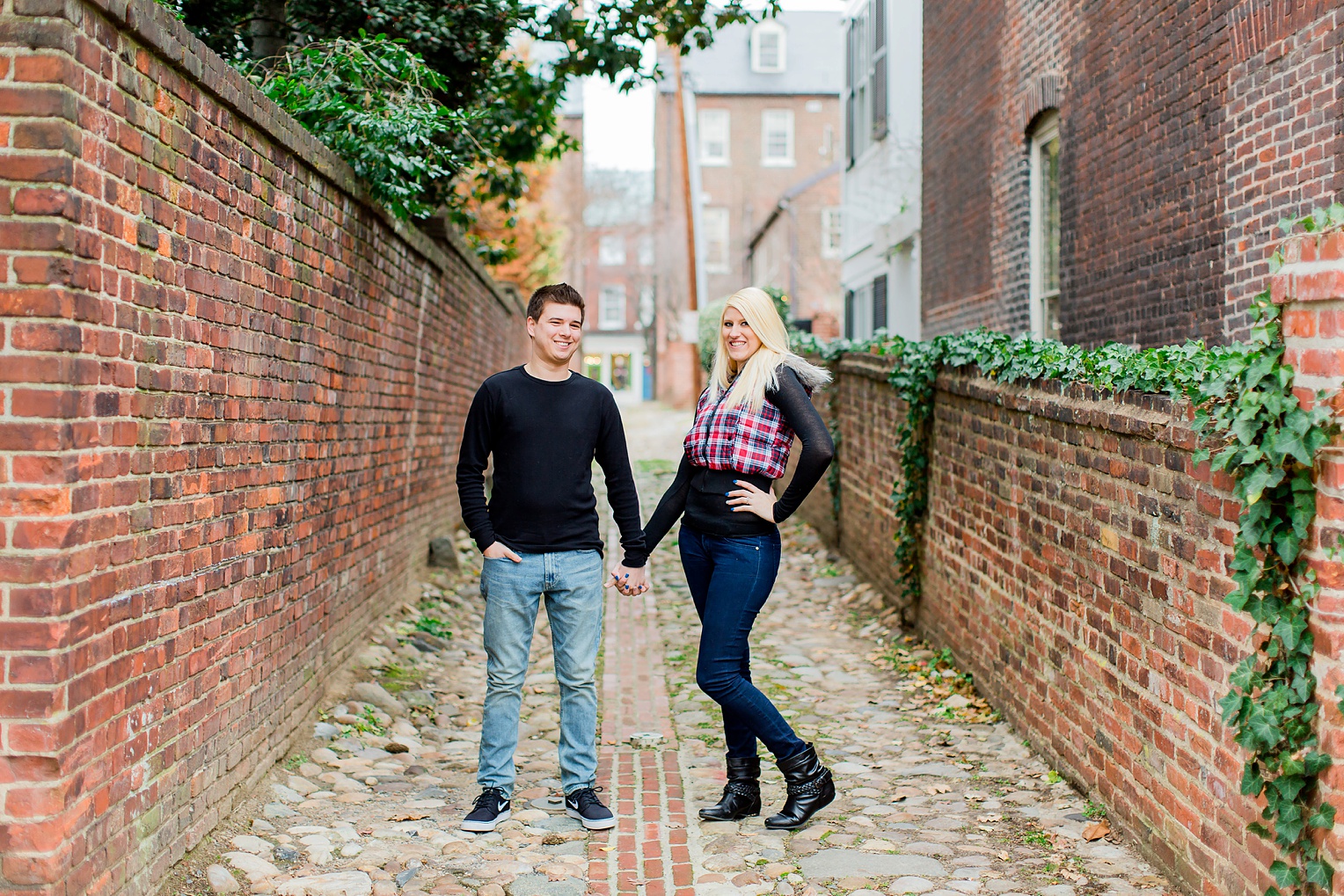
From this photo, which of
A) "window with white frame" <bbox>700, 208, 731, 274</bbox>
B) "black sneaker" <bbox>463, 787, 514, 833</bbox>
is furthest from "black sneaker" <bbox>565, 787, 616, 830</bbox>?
"window with white frame" <bbox>700, 208, 731, 274</bbox>

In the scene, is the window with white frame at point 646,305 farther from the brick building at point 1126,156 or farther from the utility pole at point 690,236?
the brick building at point 1126,156

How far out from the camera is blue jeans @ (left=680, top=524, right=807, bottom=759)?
446 centimetres

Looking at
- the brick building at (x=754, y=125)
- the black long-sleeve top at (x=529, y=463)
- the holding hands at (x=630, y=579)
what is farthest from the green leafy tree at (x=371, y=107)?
the brick building at (x=754, y=125)

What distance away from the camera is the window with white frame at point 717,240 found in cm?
4838

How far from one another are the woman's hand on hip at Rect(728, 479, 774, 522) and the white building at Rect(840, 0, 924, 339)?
1067 cm

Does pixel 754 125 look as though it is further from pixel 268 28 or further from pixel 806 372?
pixel 806 372

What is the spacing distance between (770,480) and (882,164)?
13428mm

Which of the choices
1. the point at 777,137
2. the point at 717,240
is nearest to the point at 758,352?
the point at 717,240

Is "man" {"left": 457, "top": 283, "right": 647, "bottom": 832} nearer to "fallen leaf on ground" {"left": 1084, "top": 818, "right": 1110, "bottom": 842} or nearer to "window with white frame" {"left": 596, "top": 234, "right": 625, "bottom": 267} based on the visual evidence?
"fallen leaf on ground" {"left": 1084, "top": 818, "right": 1110, "bottom": 842}

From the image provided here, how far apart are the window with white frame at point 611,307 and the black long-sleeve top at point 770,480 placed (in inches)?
2094

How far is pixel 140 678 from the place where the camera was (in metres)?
3.44

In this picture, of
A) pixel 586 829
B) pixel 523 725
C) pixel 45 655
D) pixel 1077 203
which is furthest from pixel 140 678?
pixel 1077 203

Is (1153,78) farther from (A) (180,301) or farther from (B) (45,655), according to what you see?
(B) (45,655)

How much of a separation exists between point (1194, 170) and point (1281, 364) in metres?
4.57
